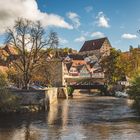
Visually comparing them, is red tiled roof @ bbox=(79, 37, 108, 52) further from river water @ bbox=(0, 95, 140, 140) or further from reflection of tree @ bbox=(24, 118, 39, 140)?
reflection of tree @ bbox=(24, 118, 39, 140)

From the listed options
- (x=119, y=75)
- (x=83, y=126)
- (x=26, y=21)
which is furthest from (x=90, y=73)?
(x=83, y=126)

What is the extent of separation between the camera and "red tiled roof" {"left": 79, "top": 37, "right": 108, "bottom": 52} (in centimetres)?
17385

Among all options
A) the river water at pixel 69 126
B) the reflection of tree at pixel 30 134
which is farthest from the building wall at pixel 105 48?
the reflection of tree at pixel 30 134

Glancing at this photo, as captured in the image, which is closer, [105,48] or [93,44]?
[105,48]

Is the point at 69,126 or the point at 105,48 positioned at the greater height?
the point at 105,48

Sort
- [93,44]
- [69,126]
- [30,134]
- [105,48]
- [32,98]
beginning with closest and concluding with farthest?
1. [30,134]
2. [69,126]
3. [32,98]
4. [105,48]
5. [93,44]

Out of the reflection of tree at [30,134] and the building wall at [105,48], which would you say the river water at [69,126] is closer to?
the reflection of tree at [30,134]

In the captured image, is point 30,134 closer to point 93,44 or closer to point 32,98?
point 32,98

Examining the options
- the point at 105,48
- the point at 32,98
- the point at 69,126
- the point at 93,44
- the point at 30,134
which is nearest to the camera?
the point at 30,134

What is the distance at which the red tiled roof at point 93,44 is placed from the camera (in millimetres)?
173850

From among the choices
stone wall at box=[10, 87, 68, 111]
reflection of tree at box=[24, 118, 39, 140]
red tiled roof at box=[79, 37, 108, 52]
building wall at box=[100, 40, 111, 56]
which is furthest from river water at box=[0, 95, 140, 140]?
red tiled roof at box=[79, 37, 108, 52]

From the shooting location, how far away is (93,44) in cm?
17688

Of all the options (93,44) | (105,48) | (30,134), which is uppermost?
(93,44)

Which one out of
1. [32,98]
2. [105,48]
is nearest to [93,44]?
[105,48]
